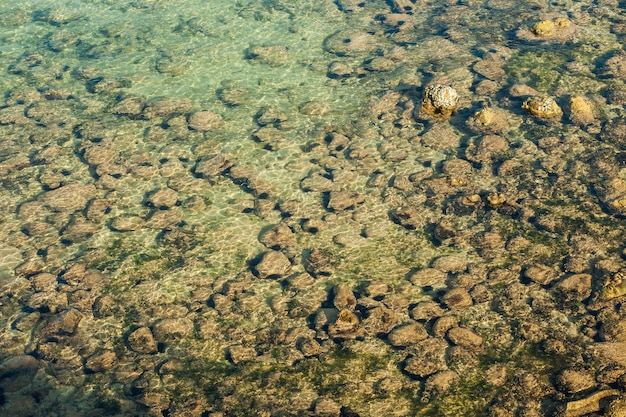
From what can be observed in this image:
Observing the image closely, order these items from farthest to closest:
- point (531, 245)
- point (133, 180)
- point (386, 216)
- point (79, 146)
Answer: point (79, 146) → point (133, 180) → point (386, 216) → point (531, 245)

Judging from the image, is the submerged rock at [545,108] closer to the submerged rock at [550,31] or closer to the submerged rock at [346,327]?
the submerged rock at [550,31]

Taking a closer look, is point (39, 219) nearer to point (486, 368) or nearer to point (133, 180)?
point (133, 180)

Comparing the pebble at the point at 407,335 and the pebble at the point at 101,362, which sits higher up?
the pebble at the point at 407,335

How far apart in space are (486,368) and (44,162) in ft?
51.8

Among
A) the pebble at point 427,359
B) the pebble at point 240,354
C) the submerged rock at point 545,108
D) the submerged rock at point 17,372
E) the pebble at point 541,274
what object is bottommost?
the submerged rock at point 17,372

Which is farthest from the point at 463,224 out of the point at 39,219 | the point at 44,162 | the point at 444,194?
Answer: the point at 44,162

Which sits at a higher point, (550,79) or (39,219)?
(550,79)

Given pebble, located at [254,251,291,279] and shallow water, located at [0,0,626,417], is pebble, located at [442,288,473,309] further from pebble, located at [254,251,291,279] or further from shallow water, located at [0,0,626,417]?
pebble, located at [254,251,291,279]

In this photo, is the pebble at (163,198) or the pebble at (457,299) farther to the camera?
the pebble at (163,198)

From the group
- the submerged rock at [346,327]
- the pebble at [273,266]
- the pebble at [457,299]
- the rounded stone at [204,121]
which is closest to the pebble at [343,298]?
the submerged rock at [346,327]

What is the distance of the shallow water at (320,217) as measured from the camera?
1284 cm

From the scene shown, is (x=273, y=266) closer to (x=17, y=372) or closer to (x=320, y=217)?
(x=320, y=217)

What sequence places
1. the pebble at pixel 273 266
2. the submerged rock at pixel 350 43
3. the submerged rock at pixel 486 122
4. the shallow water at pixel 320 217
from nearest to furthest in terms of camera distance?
the shallow water at pixel 320 217
the pebble at pixel 273 266
the submerged rock at pixel 486 122
the submerged rock at pixel 350 43

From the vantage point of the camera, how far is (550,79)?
22.2 meters
